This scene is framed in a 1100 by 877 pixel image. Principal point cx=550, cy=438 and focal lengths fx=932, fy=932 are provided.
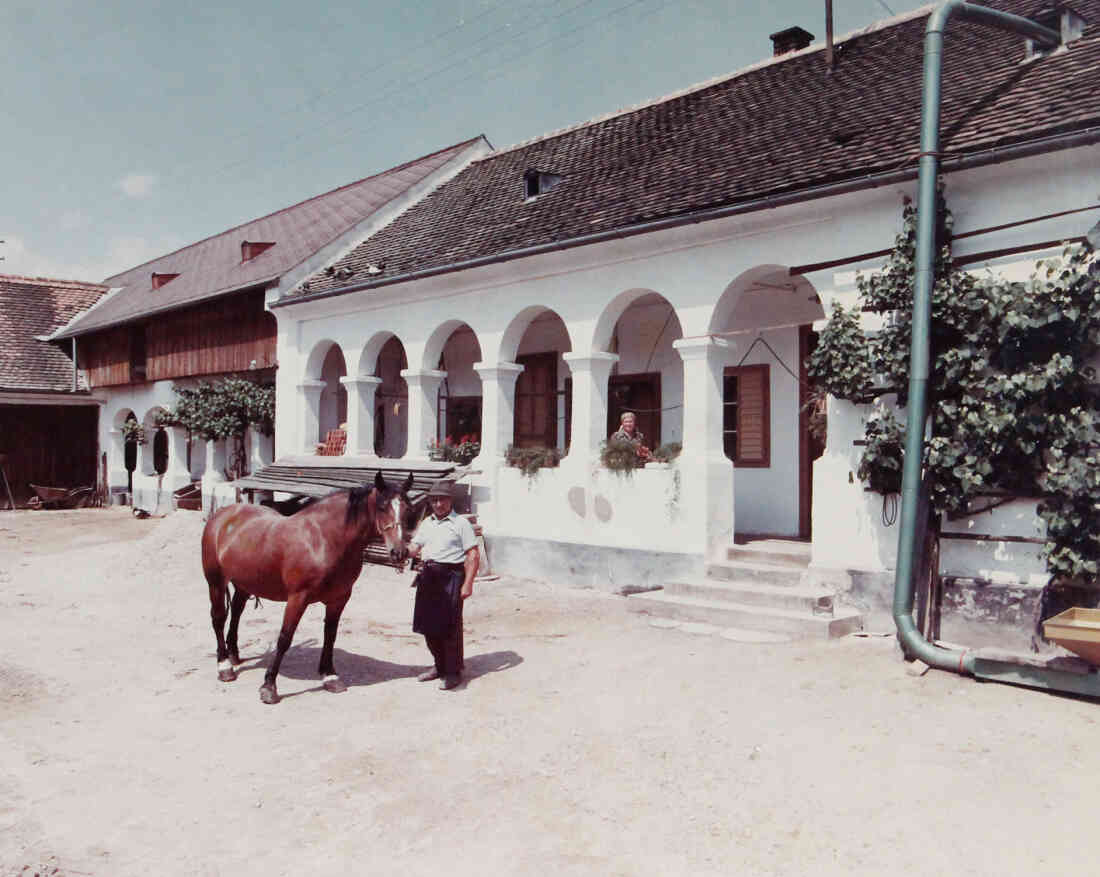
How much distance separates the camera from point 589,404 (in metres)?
12.1

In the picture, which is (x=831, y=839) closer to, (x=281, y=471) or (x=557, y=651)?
(x=557, y=651)

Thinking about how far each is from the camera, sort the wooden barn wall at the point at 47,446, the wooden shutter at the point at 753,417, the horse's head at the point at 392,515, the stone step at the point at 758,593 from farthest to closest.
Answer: the wooden barn wall at the point at 47,446
the wooden shutter at the point at 753,417
the stone step at the point at 758,593
the horse's head at the point at 392,515

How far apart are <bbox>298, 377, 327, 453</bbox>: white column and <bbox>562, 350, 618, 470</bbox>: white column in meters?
7.11

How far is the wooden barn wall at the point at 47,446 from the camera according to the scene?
1049 inches

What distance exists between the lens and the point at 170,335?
22.5 metres

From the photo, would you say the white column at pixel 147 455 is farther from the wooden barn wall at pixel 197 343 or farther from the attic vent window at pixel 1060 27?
the attic vent window at pixel 1060 27

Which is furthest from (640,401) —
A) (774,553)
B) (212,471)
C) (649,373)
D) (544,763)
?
(212,471)

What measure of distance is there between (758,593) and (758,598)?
0.05m

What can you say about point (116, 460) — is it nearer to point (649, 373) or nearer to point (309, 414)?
point (309, 414)

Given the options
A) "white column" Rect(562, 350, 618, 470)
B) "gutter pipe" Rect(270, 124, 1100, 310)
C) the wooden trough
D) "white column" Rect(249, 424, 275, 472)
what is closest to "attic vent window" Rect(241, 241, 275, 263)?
"white column" Rect(249, 424, 275, 472)

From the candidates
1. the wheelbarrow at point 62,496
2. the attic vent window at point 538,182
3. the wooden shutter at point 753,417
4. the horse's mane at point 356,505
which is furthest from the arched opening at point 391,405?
the wheelbarrow at point 62,496

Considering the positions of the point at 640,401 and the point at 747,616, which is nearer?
the point at 747,616

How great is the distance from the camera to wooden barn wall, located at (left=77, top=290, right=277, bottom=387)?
19.0m

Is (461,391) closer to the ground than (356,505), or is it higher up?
higher up
